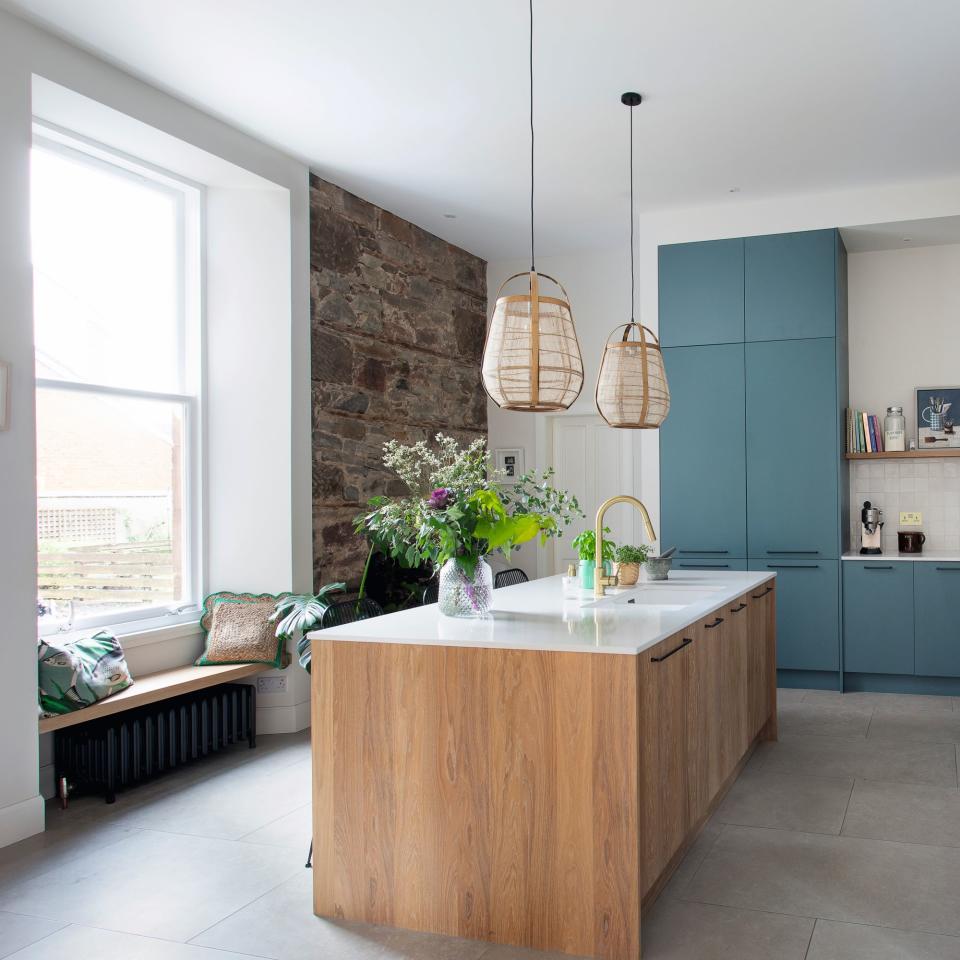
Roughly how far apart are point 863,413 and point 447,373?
2839 mm

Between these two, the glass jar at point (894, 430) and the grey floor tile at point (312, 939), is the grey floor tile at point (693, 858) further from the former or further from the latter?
the glass jar at point (894, 430)

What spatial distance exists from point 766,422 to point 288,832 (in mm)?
3941

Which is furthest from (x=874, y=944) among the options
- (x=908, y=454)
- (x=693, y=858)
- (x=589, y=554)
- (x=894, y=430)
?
(x=894, y=430)

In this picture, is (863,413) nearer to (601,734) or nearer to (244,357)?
(244,357)

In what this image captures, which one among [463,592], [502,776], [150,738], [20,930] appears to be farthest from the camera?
[150,738]

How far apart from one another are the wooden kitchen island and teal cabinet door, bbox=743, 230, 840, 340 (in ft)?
12.0

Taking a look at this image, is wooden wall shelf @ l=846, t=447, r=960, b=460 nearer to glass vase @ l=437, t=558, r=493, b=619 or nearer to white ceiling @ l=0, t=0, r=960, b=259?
white ceiling @ l=0, t=0, r=960, b=259

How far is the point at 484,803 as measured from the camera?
262 centimetres

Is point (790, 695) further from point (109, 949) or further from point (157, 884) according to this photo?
point (109, 949)

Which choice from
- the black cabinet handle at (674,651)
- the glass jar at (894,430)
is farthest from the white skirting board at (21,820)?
the glass jar at (894,430)

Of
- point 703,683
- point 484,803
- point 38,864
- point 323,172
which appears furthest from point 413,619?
point 323,172

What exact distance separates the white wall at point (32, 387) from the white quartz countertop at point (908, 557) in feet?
11.1

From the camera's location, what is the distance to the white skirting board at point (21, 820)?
354 centimetres

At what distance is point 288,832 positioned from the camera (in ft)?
11.9
